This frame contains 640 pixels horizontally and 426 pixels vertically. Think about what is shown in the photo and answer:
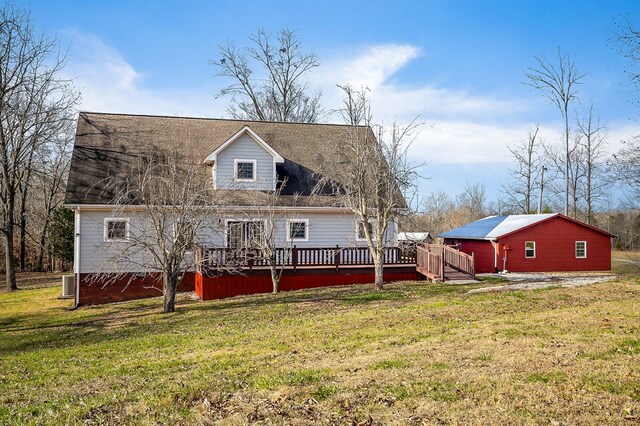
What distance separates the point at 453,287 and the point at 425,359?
31.4ft

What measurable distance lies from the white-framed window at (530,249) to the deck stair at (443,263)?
7.78 metres

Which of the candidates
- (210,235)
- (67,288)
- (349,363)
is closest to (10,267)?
(67,288)

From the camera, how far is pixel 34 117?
2691 centimetres

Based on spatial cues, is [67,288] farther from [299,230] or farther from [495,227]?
[495,227]

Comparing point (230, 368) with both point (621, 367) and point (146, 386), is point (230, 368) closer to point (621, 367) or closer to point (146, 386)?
point (146, 386)

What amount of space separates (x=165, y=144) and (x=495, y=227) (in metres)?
18.1

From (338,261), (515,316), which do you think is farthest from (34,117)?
(515,316)

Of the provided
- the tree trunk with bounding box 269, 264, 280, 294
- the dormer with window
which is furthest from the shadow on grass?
the dormer with window

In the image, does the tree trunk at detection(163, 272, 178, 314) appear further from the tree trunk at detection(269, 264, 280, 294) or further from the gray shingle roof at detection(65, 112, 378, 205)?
the gray shingle roof at detection(65, 112, 378, 205)

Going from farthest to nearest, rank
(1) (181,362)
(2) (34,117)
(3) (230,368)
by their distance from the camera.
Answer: (2) (34,117), (1) (181,362), (3) (230,368)

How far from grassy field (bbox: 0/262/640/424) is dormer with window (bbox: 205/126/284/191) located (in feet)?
25.6

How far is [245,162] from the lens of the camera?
20.9m

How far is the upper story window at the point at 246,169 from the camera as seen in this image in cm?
2083

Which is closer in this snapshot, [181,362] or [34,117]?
[181,362]
